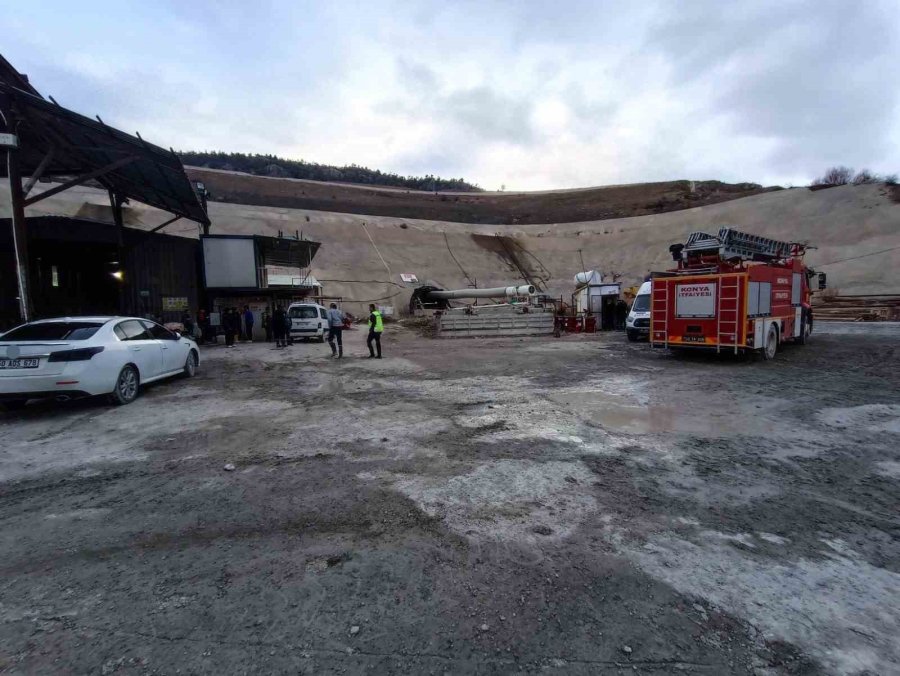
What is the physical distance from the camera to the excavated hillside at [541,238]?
113 ft

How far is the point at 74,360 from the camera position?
21.9 ft

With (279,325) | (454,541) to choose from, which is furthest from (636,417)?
(279,325)

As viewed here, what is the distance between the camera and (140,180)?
15891 mm

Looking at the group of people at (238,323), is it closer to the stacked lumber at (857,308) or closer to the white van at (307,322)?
the white van at (307,322)

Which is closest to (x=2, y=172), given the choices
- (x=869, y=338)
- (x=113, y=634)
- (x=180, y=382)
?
(x=180, y=382)

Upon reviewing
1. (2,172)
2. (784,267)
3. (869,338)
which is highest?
(2,172)

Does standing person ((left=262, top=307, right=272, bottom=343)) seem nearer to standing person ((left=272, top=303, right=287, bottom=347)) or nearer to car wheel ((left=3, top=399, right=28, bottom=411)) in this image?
standing person ((left=272, top=303, right=287, bottom=347))

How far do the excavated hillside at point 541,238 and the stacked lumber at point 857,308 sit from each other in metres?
4.86

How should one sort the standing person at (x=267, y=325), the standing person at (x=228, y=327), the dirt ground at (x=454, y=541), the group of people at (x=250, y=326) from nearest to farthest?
the dirt ground at (x=454, y=541), the group of people at (x=250, y=326), the standing person at (x=228, y=327), the standing person at (x=267, y=325)

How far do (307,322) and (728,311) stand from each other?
609 inches

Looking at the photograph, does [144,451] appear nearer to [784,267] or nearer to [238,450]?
[238,450]

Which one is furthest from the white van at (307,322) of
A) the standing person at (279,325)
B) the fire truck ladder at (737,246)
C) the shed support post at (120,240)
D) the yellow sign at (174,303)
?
the fire truck ladder at (737,246)

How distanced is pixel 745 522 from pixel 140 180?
63.2 feet

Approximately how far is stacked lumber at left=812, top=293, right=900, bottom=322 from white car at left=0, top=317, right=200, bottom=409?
3238 centimetres
